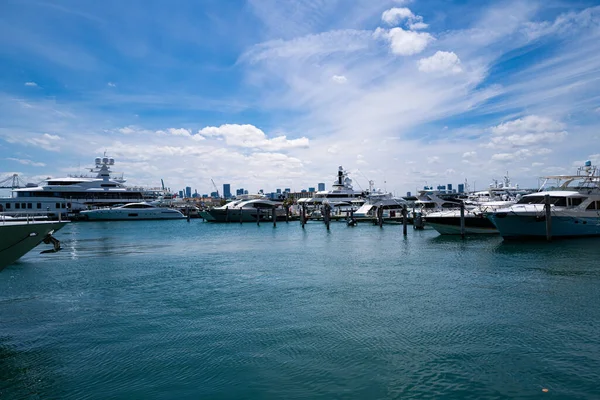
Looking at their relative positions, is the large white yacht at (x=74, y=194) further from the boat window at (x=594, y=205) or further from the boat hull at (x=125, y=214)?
the boat window at (x=594, y=205)

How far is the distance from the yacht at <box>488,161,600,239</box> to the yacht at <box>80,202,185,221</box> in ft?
260

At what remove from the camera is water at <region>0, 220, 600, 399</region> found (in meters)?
10.3

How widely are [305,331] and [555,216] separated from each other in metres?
32.5

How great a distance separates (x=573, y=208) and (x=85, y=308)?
40.3 meters

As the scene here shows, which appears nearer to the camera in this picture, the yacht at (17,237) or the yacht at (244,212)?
the yacht at (17,237)

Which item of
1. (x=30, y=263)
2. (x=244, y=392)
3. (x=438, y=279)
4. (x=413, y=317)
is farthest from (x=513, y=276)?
(x=30, y=263)

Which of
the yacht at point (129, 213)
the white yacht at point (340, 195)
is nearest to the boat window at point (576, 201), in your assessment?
the white yacht at point (340, 195)

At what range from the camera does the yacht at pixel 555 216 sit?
3759 cm

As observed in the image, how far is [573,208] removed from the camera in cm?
3894

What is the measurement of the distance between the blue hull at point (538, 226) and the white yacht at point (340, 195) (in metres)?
69.1

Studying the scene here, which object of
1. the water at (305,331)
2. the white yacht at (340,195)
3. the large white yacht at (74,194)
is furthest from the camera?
the white yacht at (340,195)

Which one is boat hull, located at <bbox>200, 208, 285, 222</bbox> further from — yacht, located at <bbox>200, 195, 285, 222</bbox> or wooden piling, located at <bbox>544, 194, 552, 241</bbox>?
wooden piling, located at <bbox>544, 194, 552, 241</bbox>

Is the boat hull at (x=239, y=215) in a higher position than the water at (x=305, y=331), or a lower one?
higher

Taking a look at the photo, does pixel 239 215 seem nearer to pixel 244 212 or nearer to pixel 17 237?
pixel 244 212
